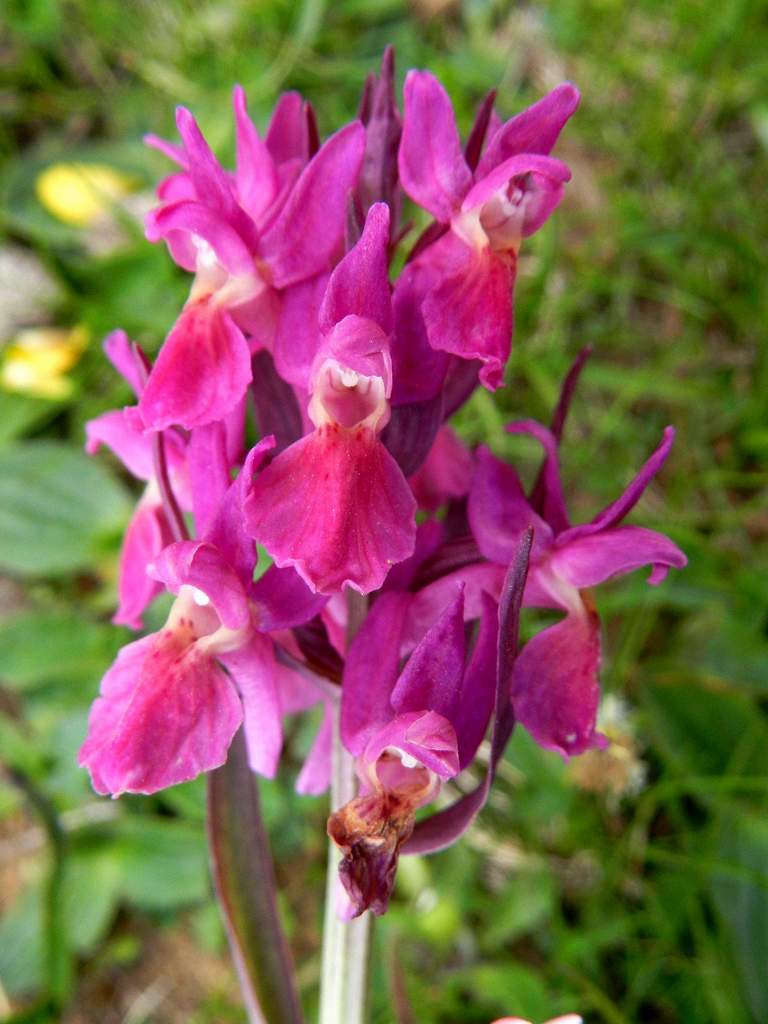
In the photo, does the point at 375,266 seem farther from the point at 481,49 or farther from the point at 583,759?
the point at 481,49

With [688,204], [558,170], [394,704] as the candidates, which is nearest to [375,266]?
[558,170]

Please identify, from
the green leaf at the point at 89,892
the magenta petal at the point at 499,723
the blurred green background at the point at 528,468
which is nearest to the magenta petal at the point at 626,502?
the magenta petal at the point at 499,723

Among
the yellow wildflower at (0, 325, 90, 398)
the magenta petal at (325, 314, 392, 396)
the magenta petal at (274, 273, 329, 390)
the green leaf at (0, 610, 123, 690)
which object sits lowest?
the green leaf at (0, 610, 123, 690)

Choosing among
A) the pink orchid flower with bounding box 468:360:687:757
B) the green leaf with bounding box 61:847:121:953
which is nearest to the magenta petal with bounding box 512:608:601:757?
the pink orchid flower with bounding box 468:360:687:757

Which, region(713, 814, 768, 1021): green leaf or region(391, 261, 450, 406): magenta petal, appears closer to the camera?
region(391, 261, 450, 406): magenta petal

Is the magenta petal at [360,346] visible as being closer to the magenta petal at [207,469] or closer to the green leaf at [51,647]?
the magenta petal at [207,469]

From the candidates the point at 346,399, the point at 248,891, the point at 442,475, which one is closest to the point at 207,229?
the point at 346,399

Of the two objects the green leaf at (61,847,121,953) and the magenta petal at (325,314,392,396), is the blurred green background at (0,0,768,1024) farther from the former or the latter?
the magenta petal at (325,314,392,396)
